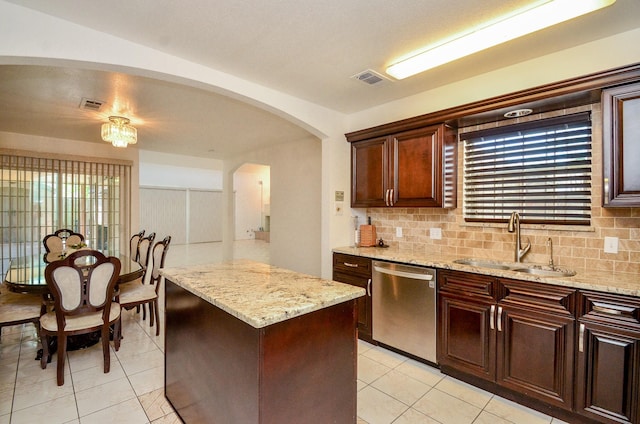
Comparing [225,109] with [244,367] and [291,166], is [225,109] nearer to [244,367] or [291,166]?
[291,166]

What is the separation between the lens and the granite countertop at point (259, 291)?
4.28 ft

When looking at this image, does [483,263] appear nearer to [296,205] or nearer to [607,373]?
[607,373]

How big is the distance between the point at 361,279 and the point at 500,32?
2359mm

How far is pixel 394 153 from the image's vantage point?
10.4 feet

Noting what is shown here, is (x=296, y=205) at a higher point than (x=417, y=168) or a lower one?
lower

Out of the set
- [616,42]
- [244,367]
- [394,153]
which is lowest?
[244,367]

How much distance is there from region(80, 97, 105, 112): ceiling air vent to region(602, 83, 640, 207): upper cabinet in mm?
4592

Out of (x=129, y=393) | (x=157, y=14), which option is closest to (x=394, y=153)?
(x=157, y=14)

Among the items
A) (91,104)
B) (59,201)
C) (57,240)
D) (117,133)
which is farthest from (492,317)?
(59,201)

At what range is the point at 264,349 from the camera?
1259 millimetres

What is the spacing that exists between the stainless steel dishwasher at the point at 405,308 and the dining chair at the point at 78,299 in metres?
2.39

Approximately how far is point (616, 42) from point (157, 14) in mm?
3074

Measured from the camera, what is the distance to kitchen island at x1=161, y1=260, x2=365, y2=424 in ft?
4.22

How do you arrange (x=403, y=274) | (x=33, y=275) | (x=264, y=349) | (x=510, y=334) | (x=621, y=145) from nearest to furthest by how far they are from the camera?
(x=264, y=349), (x=621, y=145), (x=510, y=334), (x=403, y=274), (x=33, y=275)
